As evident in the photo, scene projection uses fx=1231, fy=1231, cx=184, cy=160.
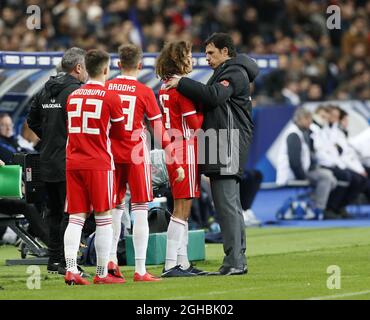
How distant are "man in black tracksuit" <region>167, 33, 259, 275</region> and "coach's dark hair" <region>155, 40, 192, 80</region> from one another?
130 millimetres

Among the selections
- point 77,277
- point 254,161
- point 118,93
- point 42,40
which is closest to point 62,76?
point 118,93

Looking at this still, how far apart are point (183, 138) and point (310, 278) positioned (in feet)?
5.78

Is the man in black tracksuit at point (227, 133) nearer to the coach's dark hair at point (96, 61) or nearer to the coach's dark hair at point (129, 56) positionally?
the coach's dark hair at point (129, 56)

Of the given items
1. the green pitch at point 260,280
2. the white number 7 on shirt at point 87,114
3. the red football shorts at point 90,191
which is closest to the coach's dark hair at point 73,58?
the white number 7 on shirt at point 87,114

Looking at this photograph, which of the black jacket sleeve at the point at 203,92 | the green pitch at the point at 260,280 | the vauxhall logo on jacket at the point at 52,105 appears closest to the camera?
the green pitch at the point at 260,280

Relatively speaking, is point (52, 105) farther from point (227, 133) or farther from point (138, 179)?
point (227, 133)

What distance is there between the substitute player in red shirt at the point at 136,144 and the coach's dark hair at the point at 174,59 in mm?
305

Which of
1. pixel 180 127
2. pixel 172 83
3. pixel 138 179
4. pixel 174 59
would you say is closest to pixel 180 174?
pixel 138 179

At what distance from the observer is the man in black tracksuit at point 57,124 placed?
40.2 ft

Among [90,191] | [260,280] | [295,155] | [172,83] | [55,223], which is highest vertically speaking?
[172,83]

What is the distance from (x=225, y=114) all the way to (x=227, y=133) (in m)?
0.18

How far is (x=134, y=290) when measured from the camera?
10.5 meters

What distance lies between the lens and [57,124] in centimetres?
1230
